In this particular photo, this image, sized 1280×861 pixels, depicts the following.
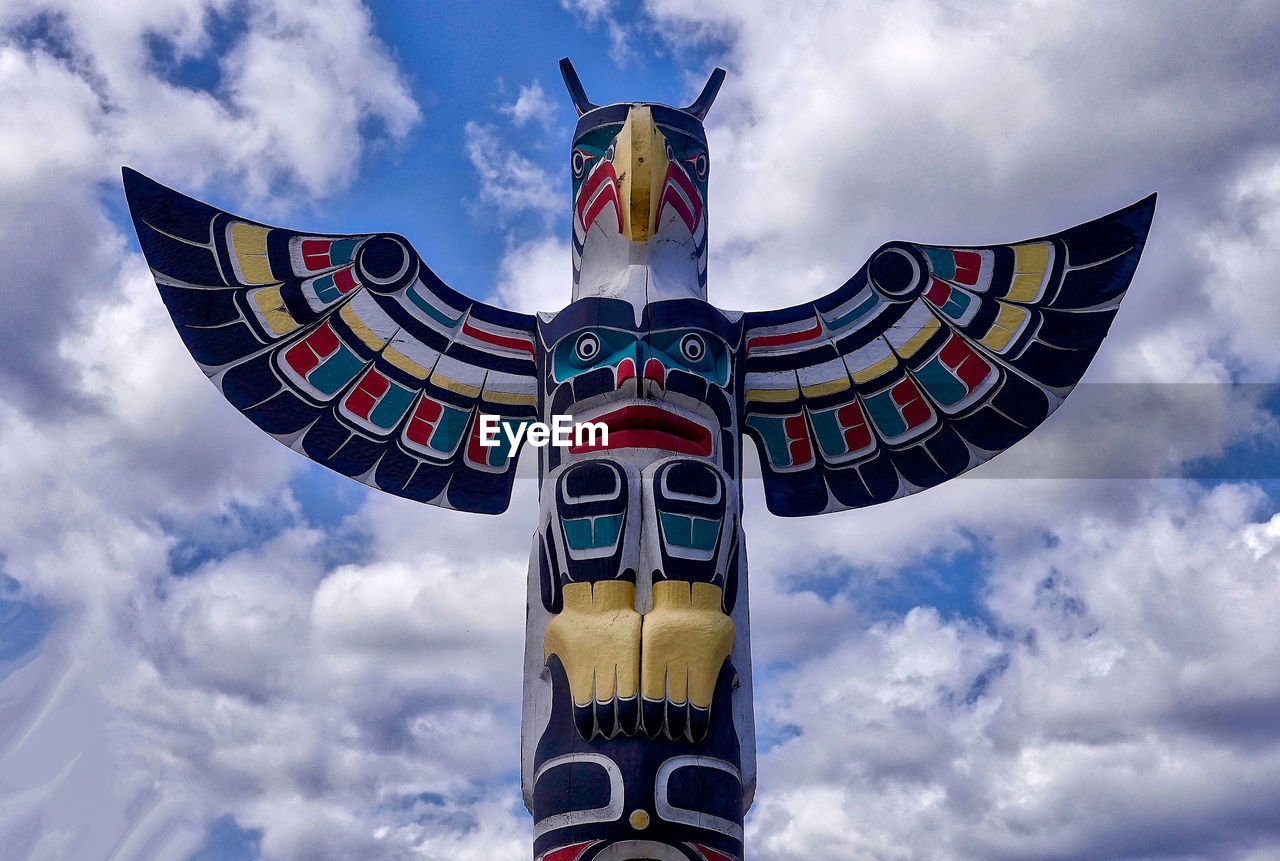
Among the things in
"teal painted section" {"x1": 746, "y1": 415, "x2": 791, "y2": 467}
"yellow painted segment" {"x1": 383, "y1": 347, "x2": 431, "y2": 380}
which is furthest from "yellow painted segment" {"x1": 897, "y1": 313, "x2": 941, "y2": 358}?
"yellow painted segment" {"x1": 383, "y1": 347, "x2": 431, "y2": 380}

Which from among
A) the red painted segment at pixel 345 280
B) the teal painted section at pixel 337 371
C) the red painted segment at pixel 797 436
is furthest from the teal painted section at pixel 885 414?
the red painted segment at pixel 345 280

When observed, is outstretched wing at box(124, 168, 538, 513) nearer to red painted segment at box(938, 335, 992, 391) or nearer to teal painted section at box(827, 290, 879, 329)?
teal painted section at box(827, 290, 879, 329)

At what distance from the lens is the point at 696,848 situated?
6.02 m

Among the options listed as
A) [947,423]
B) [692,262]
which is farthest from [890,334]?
[692,262]

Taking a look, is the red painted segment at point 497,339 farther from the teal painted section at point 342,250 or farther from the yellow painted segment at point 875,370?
the yellow painted segment at point 875,370

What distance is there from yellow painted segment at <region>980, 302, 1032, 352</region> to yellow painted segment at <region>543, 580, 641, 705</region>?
3.47 metres

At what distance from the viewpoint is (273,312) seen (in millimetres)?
8547

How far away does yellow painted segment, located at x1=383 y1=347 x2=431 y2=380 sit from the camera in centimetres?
855

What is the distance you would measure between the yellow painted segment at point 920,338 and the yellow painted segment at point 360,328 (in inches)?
136

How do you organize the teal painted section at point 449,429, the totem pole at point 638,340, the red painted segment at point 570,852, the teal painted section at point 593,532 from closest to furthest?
the red painted segment at point 570,852
the teal painted section at point 593,532
the totem pole at point 638,340
the teal painted section at point 449,429

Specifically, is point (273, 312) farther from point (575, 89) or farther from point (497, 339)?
point (575, 89)

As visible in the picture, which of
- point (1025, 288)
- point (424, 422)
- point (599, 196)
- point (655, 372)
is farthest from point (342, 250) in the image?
point (1025, 288)

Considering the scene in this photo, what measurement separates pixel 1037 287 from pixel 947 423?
1.11 meters

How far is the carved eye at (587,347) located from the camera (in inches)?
301
